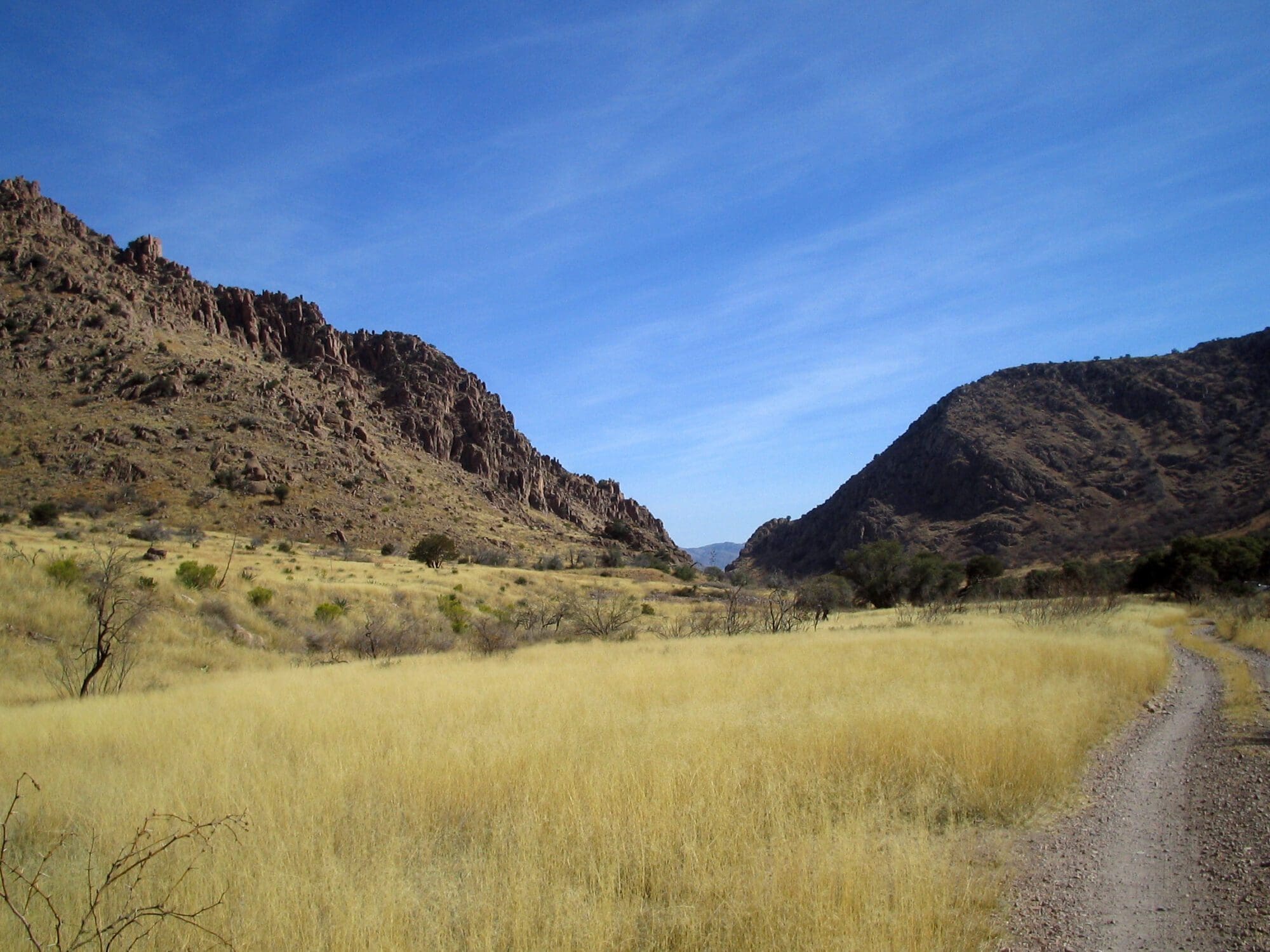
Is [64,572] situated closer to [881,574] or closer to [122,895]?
[122,895]

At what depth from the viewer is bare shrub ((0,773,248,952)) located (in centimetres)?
353

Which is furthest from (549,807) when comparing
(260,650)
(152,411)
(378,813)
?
(152,411)

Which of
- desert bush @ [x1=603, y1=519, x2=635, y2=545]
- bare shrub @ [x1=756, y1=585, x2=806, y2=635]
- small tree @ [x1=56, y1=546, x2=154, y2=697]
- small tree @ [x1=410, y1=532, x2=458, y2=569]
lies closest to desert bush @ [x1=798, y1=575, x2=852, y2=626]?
bare shrub @ [x1=756, y1=585, x2=806, y2=635]

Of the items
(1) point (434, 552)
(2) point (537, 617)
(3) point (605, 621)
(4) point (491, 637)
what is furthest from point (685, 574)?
(4) point (491, 637)

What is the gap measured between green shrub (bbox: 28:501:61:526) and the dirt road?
1721 inches

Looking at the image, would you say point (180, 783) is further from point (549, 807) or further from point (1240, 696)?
point (1240, 696)

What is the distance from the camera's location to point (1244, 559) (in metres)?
40.5

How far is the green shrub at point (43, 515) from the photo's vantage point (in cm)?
3319

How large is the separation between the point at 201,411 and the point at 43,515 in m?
24.0

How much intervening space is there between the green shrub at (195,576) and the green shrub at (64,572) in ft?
9.69

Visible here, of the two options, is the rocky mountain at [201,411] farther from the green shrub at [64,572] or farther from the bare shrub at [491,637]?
the bare shrub at [491,637]

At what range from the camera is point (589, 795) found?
6.00 m

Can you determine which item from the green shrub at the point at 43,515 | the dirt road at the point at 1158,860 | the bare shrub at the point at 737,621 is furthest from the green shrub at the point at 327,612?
the dirt road at the point at 1158,860

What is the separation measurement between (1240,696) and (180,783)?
17031mm
